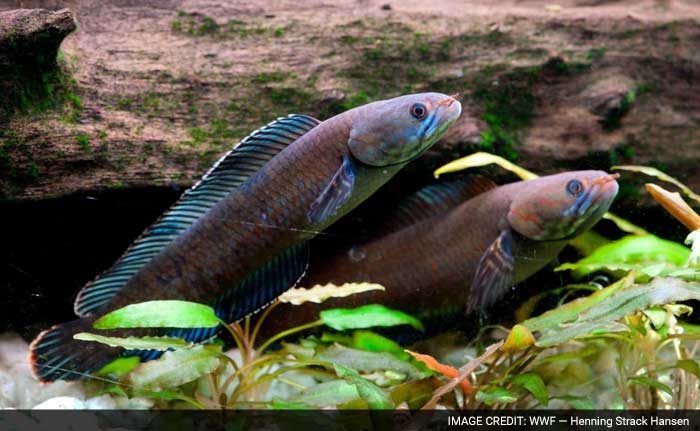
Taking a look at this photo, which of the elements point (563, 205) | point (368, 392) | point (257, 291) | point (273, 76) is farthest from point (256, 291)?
point (563, 205)

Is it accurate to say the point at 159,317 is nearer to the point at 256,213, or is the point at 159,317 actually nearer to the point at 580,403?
the point at 256,213

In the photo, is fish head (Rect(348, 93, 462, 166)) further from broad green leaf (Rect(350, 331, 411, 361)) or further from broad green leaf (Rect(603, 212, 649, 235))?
broad green leaf (Rect(603, 212, 649, 235))

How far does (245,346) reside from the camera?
258cm

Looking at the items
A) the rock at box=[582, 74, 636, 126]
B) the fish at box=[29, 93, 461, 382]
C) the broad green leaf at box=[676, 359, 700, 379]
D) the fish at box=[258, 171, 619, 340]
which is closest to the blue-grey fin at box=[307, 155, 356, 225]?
the fish at box=[29, 93, 461, 382]

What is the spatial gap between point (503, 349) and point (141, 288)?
133 cm

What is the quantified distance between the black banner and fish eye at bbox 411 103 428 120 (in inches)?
41.1

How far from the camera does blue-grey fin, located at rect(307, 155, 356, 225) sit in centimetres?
226

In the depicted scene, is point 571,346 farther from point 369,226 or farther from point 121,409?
point 121,409

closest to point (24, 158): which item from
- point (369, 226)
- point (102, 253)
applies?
point (102, 253)

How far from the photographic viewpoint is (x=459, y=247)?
9.41ft

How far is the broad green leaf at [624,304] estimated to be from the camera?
194cm

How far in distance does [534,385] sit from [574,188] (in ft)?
2.83

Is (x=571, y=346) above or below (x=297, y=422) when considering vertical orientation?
below

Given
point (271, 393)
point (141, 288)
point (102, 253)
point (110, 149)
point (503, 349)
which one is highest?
point (110, 149)
